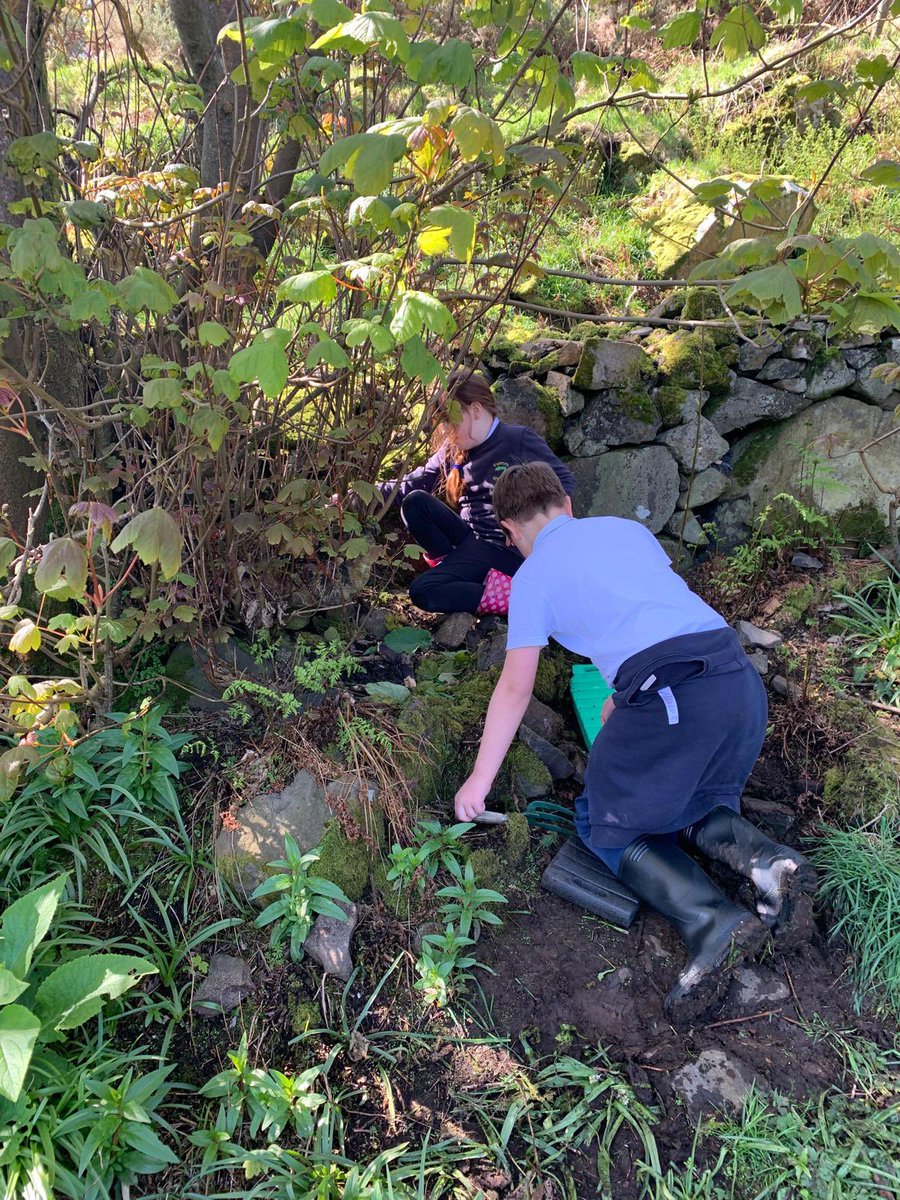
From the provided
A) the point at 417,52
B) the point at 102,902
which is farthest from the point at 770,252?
the point at 102,902

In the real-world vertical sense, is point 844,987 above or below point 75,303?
below

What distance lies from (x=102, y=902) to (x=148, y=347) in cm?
193

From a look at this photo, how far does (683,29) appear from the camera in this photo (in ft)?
8.41

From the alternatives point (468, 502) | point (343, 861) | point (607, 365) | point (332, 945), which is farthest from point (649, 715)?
point (607, 365)

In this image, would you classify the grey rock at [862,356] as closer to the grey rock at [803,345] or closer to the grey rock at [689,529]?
the grey rock at [803,345]

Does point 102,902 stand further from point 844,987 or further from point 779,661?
point 779,661

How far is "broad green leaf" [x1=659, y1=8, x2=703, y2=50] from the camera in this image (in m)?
2.53

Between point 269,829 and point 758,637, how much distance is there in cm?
223

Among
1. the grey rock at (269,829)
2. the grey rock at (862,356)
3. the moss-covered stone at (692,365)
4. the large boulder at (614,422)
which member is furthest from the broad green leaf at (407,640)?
the grey rock at (862,356)

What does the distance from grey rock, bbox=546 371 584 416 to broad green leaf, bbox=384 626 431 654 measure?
4.38 ft

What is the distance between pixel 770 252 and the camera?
7.88 feet

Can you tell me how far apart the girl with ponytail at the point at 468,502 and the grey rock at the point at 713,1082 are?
6.40ft

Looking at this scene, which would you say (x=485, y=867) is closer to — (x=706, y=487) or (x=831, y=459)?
(x=706, y=487)

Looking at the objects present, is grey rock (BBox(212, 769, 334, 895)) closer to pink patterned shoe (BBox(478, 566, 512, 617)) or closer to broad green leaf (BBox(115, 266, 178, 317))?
pink patterned shoe (BBox(478, 566, 512, 617))
